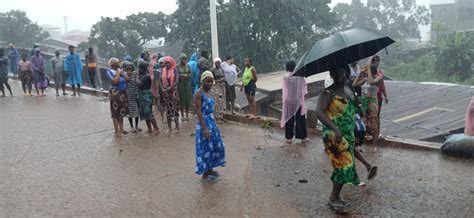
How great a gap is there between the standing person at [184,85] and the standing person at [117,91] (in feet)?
4.74

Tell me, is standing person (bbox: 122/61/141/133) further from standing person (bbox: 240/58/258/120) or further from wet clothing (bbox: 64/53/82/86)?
wet clothing (bbox: 64/53/82/86)

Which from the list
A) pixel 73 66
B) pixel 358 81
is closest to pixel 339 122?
pixel 358 81

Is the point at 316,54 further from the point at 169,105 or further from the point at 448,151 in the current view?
the point at 169,105

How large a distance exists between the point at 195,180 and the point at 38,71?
9.42 metres

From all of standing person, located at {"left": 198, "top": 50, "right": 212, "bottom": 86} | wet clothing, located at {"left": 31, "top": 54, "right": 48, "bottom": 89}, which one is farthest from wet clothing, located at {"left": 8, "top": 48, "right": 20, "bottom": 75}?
standing person, located at {"left": 198, "top": 50, "right": 212, "bottom": 86}

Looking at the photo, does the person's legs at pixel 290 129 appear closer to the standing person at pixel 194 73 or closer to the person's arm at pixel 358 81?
the person's arm at pixel 358 81

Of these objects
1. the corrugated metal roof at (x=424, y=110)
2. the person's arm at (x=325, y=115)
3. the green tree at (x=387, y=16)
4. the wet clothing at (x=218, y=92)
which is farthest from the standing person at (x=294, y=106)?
the green tree at (x=387, y=16)

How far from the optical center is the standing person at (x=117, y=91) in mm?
8367

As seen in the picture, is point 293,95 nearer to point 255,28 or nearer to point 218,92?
point 218,92

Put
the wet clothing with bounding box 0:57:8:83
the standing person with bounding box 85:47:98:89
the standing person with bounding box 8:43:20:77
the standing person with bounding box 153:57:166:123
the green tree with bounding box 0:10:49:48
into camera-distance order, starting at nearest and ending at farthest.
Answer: the standing person with bounding box 153:57:166:123, the wet clothing with bounding box 0:57:8:83, the standing person with bounding box 85:47:98:89, the standing person with bounding box 8:43:20:77, the green tree with bounding box 0:10:49:48

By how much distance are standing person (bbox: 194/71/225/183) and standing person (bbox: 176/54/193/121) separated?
12.5 ft

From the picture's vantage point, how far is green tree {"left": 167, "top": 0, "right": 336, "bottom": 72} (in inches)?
881

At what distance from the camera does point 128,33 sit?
25438mm

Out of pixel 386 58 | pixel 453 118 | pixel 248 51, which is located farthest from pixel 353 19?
pixel 453 118
